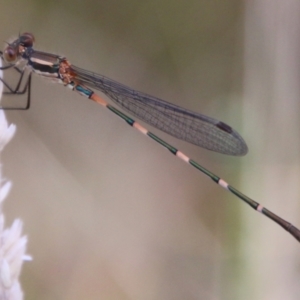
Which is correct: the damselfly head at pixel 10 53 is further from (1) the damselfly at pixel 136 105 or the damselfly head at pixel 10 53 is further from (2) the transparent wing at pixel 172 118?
(2) the transparent wing at pixel 172 118

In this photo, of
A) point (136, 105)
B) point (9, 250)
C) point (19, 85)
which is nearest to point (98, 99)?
point (136, 105)

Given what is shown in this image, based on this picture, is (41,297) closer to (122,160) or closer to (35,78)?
(122,160)

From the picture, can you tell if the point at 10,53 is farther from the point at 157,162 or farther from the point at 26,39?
the point at 157,162

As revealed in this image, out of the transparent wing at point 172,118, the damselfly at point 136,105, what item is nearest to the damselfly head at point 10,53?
the damselfly at point 136,105

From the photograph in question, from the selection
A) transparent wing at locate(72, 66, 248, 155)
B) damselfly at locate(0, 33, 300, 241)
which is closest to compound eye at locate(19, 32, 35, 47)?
damselfly at locate(0, 33, 300, 241)

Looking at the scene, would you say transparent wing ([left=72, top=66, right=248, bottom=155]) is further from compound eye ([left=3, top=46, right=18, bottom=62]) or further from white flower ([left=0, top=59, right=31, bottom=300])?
white flower ([left=0, top=59, right=31, bottom=300])
